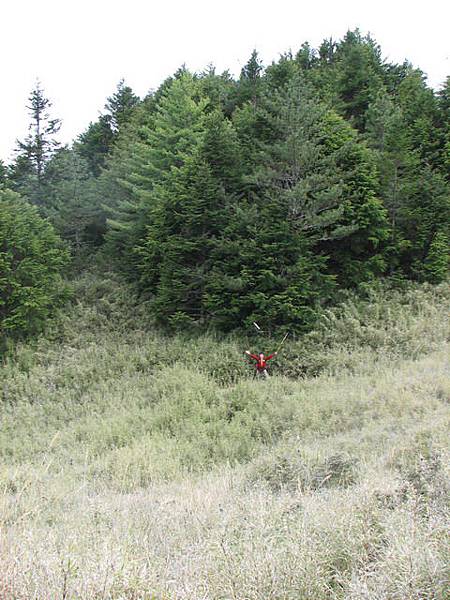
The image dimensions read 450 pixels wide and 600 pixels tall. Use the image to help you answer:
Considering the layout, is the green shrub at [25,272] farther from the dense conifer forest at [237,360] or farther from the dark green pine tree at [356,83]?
the dark green pine tree at [356,83]

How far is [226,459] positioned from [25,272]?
12.9m

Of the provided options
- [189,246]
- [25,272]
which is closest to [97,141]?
[25,272]

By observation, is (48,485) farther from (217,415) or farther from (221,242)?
(221,242)

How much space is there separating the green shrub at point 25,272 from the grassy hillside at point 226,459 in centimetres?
102

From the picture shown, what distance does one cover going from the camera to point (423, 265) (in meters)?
17.1

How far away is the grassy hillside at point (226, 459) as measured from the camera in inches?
106

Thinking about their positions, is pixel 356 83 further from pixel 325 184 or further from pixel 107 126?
pixel 107 126

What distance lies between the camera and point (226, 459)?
8.28 metres

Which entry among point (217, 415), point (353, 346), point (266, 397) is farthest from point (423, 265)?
point (217, 415)

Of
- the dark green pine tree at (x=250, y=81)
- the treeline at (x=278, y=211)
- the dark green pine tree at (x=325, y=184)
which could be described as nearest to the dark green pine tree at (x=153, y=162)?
the treeline at (x=278, y=211)

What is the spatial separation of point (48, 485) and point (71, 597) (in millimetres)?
4244

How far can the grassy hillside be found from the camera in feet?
8.87

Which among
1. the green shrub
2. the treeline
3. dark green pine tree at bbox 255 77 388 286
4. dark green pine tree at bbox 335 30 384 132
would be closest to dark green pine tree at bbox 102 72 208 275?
the treeline

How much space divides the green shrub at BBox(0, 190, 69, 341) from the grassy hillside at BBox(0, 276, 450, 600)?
1017 mm
